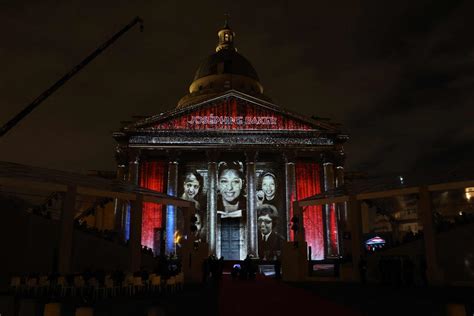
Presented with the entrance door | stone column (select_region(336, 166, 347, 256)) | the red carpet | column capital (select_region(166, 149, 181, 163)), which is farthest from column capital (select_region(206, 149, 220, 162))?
the red carpet

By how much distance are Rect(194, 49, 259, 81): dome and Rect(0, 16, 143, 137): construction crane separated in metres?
32.6

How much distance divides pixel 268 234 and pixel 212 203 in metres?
→ 6.72

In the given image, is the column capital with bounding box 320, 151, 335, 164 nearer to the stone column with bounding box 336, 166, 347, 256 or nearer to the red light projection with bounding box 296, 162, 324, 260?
the stone column with bounding box 336, 166, 347, 256

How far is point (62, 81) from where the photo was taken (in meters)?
31.6

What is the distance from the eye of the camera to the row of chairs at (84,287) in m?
17.5

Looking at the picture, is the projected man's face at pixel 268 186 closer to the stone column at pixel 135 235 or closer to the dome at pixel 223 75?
the dome at pixel 223 75

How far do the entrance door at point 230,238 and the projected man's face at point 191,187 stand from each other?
4183 mm

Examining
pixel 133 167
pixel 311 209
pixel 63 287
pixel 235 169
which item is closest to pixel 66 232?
pixel 63 287

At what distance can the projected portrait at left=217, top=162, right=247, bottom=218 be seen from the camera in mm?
46469

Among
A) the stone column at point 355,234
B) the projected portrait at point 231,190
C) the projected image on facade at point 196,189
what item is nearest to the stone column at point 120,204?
the projected image on facade at point 196,189

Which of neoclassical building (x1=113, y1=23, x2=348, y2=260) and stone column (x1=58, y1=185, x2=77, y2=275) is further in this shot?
neoclassical building (x1=113, y1=23, x2=348, y2=260)

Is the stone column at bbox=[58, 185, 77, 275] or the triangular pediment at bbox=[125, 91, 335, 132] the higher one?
the triangular pediment at bbox=[125, 91, 335, 132]

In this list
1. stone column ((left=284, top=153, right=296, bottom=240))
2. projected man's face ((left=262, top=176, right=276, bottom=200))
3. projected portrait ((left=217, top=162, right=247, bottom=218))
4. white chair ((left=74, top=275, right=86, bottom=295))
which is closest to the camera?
white chair ((left=74, top=275, right=86, bottom=295))

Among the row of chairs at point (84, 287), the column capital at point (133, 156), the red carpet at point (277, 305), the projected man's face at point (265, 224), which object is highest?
the column capital at point (133, 156)
